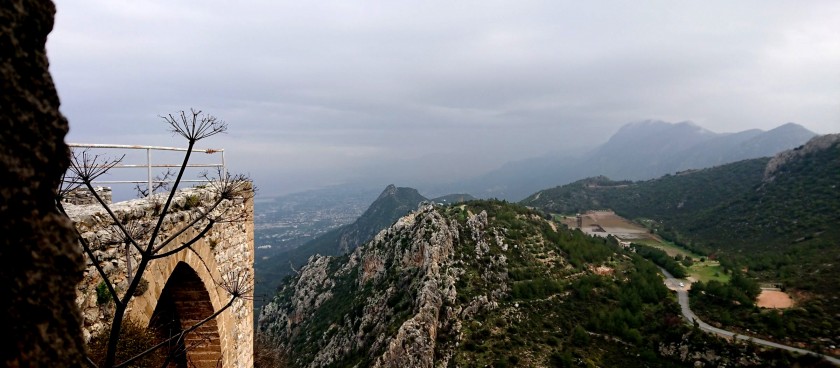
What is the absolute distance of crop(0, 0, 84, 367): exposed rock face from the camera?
1767 millimetres

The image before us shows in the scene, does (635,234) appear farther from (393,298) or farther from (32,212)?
(32,212)

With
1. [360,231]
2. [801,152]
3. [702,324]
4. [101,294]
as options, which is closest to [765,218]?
[801,152]

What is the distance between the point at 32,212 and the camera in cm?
188

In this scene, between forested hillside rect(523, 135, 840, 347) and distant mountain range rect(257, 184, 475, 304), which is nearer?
forested hillside rect(523, 135, 840, 347)

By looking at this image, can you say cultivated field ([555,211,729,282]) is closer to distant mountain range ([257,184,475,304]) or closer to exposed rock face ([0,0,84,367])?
distant mountain range ([257,184,475,304])

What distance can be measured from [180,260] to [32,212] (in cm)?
508

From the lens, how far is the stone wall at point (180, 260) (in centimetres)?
493

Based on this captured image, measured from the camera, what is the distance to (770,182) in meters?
57.6

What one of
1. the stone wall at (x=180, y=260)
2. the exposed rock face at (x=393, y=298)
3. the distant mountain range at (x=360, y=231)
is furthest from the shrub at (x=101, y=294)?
the distant mountain range at (x=360, y=231)

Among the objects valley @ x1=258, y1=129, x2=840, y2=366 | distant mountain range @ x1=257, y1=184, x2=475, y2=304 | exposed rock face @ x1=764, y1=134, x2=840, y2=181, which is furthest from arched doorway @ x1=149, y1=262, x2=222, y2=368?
exposed rock face @ x1=764, y1=134, x2=840, y2=181

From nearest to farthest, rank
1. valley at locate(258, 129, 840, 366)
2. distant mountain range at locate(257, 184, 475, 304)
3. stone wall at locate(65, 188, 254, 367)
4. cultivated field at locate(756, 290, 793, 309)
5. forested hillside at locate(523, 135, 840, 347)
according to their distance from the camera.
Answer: stone wall at locate(65, 188, 254, 367), valley at locate(258, 129, 840, 366), forested hillside at locate(523, 135, 840, 347), cultivated field at locate(756, 290, 793, 309), distant mountain range at locate(257, 184, 475, 304)

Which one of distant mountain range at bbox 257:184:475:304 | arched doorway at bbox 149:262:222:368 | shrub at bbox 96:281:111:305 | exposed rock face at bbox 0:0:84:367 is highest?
exposed rock face at bbox 0:0:84:367

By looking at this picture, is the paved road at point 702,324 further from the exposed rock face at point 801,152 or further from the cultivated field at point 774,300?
the exposed rock face at point 801,152

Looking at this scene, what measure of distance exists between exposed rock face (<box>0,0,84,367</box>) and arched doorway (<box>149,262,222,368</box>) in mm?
5558
